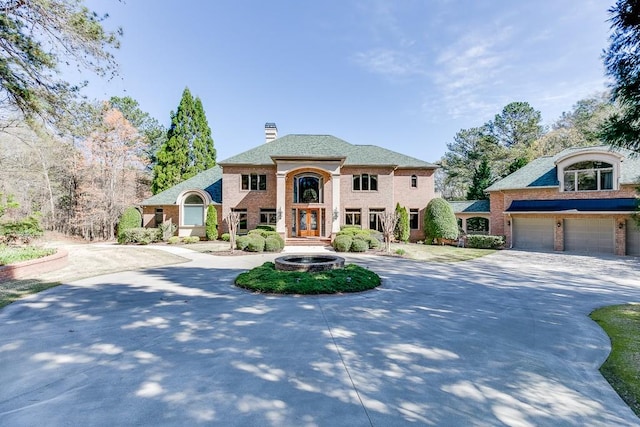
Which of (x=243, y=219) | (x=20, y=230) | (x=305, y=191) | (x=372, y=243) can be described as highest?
(x=305, y=191)

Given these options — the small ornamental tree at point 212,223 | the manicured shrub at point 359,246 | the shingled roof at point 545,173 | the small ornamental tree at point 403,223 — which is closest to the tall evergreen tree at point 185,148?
the small ornamental tree at point 212,223

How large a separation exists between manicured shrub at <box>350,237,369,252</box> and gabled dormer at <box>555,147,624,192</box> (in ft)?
48.8

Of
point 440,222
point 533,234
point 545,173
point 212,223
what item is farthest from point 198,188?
point 545,173

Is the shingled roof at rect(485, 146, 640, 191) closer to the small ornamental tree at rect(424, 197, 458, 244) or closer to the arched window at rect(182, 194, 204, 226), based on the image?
the small ornamental tree at rect(424, 197, 458, 244)

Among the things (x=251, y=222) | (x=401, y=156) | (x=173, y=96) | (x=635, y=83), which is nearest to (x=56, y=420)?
(x=635, y=83)

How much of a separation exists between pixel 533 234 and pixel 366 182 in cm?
1303

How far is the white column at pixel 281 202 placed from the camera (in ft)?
71.9

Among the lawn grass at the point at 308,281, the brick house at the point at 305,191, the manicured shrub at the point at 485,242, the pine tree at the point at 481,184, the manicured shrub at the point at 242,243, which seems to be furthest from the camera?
the pine tree at the point at 481,184

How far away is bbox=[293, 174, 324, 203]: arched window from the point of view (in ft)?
77.0

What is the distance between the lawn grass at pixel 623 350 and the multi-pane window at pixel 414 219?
17.2m

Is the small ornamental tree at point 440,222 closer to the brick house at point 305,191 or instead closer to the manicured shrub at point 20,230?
the brick house at point 305,191

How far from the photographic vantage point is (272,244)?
18906mm

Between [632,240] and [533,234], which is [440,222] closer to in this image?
[533,234]

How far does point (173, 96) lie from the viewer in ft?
117
